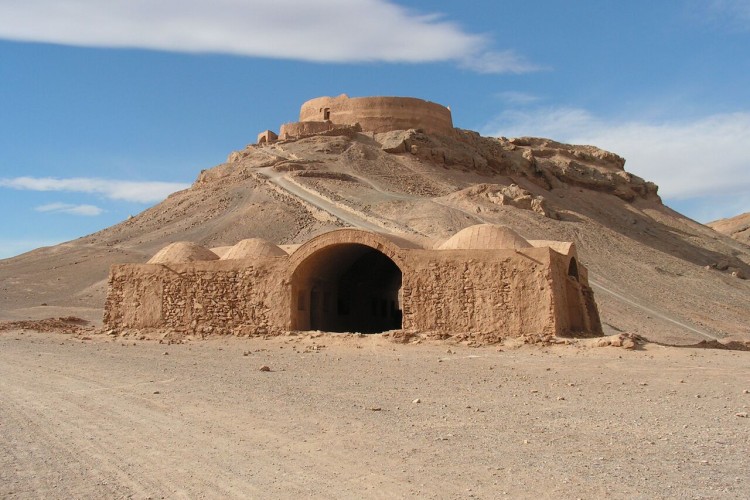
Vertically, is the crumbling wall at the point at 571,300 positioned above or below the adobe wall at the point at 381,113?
below

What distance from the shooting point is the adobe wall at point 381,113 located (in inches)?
2218

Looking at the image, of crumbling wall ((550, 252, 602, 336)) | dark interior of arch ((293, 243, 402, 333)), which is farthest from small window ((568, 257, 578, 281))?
dark interior of arch ((293, 243, 402, 333))

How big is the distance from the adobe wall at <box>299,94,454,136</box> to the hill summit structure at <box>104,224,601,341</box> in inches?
1374

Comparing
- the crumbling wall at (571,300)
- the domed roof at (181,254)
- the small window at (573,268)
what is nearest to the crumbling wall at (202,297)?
the domed roof at (181,254)

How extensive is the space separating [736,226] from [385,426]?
68.4m

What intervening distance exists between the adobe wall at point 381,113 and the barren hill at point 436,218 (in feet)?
5.22

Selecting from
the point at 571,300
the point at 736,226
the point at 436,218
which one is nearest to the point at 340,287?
the point at 571,300

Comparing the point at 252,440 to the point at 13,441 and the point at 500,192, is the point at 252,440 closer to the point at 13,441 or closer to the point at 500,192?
the point at 13,441

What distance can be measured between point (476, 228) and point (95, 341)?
34.5 ft

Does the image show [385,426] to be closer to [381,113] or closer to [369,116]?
[381,113]

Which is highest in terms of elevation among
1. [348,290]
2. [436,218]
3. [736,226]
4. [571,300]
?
[736,226]

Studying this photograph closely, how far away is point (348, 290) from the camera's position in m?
23.7

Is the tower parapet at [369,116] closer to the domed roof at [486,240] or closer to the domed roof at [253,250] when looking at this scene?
the domed roof at [253,250]

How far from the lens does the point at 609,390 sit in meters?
10.5
